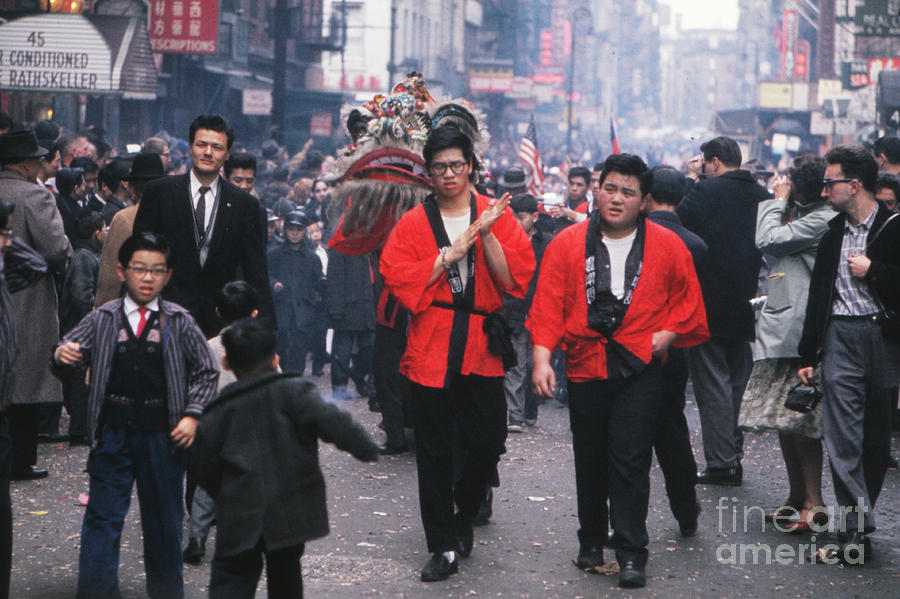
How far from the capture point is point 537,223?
12711mm

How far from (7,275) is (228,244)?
1279 mm

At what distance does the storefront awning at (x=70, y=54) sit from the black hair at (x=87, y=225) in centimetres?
739

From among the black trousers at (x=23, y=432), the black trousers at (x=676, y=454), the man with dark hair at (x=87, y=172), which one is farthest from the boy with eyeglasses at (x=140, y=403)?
the man with dark hair at (x=87, y=172)

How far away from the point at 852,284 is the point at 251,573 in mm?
3628

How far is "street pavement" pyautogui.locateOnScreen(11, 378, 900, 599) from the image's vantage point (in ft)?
19.8

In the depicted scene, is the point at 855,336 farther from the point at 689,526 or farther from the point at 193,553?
the point at 193,553

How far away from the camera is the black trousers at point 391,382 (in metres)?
9.28

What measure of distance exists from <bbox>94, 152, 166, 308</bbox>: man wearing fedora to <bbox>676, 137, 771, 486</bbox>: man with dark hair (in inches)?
145

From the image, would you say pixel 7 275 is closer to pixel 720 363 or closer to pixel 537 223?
pixel 720 363

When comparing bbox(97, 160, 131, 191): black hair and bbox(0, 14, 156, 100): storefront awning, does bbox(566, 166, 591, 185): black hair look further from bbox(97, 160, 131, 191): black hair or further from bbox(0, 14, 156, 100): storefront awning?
bbox(0, 14, 156, 100): storefront awning

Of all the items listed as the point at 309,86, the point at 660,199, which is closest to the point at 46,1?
the point at 660,199

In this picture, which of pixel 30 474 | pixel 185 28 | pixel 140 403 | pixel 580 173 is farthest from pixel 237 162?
pixel 185 28

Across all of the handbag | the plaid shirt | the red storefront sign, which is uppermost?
the red storefront sign

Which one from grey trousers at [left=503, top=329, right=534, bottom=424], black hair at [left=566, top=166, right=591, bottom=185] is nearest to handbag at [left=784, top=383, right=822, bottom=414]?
grey trousers at [left=503, top=329, right=534, bottom=424]
